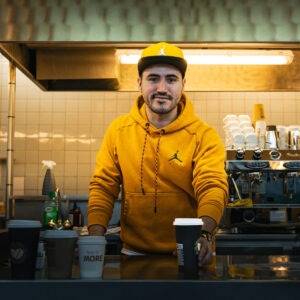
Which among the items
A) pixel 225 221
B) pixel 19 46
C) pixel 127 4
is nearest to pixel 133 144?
pixel 127 4

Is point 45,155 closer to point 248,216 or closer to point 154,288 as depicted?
point 248,216

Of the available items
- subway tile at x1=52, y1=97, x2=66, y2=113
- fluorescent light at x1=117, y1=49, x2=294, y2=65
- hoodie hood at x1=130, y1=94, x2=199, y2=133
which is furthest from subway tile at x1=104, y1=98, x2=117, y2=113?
hoodie hood at x1=130, y1=94, x2=199, y2=133

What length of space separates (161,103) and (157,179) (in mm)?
309

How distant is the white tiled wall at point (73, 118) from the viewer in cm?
515

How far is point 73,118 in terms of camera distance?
5.21m

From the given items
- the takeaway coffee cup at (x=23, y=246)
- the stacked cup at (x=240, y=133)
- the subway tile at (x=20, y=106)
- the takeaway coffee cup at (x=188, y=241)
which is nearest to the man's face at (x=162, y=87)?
the takeaway coffee cup at (x=188, y=241)

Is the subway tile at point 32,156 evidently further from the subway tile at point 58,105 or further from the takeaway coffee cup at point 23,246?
the takeaway coffee cup at point 23,246

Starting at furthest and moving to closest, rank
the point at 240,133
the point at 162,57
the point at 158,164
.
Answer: the point at 240,133 → the point at 158,164 → the point at 162,57

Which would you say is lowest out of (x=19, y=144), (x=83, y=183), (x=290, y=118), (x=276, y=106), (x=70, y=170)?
(x=83, y=183)

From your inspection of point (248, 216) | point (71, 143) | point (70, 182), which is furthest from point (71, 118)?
point (248, 216)

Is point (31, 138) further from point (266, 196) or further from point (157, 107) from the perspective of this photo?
point (157, 107)

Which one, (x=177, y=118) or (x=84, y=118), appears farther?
(x=84, y=118)

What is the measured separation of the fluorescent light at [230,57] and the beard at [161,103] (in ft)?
5.61

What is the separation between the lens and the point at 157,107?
2148 mm
